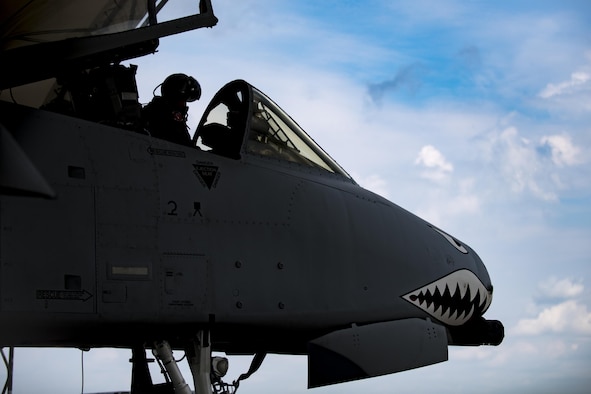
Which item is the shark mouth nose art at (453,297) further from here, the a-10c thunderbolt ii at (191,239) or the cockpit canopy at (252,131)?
the cockpit canopy at (252,131)

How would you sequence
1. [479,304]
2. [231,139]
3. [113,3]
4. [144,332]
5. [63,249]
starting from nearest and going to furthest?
[63,249]
[144,332]
[113,3]
[231,139]
[479,304]

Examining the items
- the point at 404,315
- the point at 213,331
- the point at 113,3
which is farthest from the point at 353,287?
the point at 113,3

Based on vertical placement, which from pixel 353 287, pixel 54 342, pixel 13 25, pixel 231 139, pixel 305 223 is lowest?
pixel 54 342

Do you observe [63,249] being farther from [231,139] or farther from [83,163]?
[231,139]

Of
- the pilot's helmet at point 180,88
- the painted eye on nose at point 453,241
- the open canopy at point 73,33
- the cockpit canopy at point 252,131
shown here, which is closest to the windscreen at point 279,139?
the cockpit canopy at point 252,131

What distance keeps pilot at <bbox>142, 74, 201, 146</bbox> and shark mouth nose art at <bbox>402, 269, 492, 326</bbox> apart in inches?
123

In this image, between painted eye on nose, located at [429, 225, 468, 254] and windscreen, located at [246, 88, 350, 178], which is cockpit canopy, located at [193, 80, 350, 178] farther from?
painted eye on nose, located at [429, 225, 468, 254]

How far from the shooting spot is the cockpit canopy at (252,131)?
33.1ft

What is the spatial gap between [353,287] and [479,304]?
195 cm

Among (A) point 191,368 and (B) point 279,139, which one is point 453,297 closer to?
(B) point 279,139

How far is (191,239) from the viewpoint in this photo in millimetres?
8891

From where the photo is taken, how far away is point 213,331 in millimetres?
9062

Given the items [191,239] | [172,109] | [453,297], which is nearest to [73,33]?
[172,109]

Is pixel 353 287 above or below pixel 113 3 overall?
below
